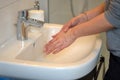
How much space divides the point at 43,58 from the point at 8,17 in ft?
0.94

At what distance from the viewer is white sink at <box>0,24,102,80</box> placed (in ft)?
2.68

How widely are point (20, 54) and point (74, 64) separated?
296 millimetres

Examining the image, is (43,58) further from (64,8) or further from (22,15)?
(64,8)

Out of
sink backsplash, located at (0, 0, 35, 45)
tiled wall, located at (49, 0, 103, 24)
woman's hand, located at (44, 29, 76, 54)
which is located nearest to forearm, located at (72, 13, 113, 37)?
woman's hand, located at (44, 29, 76, 54)

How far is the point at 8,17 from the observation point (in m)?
1.09

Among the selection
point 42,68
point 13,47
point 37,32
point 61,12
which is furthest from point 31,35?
point 61,12

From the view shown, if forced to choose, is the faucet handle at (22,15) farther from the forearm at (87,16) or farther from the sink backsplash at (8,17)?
the forearm at (87,16)

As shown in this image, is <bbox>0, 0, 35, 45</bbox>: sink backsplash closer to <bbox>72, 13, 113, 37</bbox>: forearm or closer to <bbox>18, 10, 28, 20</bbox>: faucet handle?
<bbox>18, 10, 28, 20</bbox>: faucet handle

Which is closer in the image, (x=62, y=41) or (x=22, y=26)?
(x=62, y=41)

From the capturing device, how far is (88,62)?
0.85 meters

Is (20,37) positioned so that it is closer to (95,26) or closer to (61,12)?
(95,26)

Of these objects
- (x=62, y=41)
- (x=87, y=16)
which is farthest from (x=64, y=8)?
(x=62, y=41)

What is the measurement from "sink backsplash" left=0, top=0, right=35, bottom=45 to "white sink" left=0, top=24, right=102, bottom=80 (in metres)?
0.04

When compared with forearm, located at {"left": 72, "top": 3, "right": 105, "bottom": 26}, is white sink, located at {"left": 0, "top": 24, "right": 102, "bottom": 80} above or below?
below
